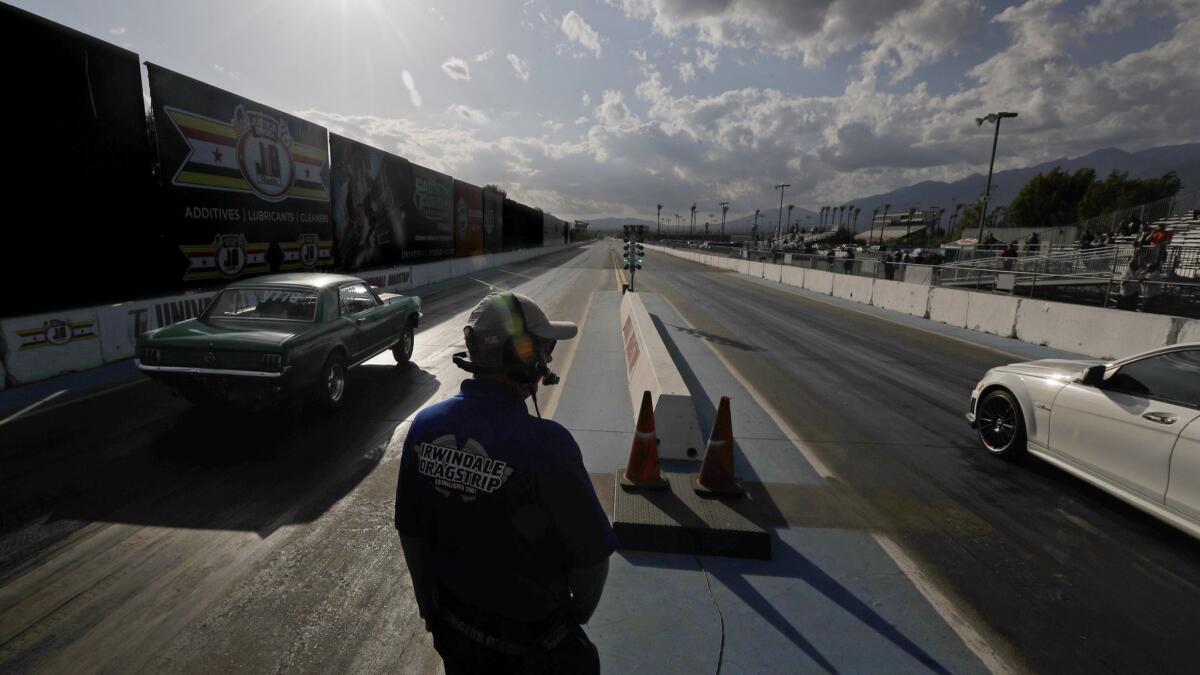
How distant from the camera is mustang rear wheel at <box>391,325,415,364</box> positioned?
890 centimetres

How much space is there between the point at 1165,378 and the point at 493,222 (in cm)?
3878

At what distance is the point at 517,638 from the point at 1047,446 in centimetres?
600

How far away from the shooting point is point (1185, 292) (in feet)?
34.1

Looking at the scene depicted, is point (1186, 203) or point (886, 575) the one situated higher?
point (1186, 203)

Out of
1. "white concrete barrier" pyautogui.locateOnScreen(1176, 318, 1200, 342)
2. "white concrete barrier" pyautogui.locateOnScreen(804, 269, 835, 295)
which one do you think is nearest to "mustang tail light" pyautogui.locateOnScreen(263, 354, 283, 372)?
"white concrete barrier" pyautogui.locateOnScreen(1176, 318, 1200, 342)

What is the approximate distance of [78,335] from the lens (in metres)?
8.15

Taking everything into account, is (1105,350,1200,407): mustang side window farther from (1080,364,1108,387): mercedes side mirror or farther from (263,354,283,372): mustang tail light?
(263,354,283,372): mustang tail light

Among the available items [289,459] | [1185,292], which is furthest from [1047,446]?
[1185,292]

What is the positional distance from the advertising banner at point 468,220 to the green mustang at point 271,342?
23.7m

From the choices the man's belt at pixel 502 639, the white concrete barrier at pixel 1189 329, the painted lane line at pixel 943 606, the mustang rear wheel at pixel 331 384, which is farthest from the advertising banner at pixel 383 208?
the white concrete barrier at pixel 1189 329

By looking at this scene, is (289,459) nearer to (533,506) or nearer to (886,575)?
(533,506)

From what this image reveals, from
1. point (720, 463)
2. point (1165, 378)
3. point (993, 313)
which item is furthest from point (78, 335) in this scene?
point (993, 313)

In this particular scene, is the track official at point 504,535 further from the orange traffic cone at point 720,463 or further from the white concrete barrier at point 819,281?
the white concrete barrier at point 819,281

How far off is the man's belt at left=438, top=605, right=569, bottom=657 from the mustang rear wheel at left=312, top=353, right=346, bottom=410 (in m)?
5.55
